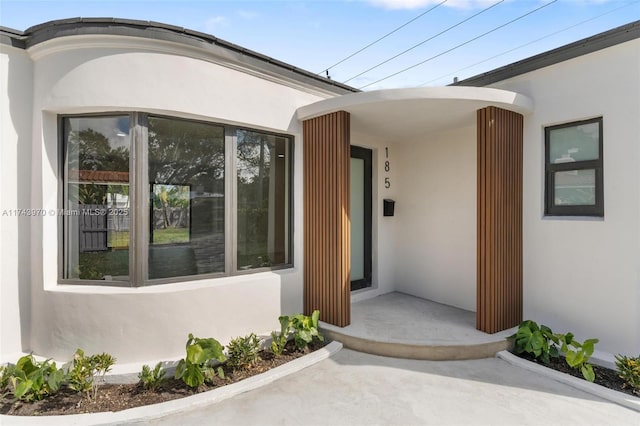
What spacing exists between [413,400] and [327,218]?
97.1 inches

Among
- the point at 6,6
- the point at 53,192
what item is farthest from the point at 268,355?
the point at 6,6

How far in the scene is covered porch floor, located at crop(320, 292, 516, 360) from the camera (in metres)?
4.04

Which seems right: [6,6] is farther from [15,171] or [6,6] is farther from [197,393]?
[197,393]

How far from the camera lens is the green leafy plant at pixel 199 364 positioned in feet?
10.8

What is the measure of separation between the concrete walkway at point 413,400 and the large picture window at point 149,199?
1735 millimetres

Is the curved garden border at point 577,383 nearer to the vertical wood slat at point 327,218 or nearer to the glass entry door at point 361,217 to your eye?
the vertical wood slat at point 327,218

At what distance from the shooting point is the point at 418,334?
4.37m

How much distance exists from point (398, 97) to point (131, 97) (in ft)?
10.6

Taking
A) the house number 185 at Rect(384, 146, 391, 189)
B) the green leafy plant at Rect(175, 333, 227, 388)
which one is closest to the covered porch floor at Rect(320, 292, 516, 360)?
the green leafy plant at Rect(175, 333, 227, 388)

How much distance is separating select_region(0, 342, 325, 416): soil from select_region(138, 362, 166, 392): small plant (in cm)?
4

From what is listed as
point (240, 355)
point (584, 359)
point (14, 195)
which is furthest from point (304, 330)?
point (14, 195)

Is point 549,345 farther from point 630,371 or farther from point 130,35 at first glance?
point 130,35

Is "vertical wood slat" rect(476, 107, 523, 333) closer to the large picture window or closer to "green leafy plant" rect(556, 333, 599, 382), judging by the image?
"green leafy plant" rect(556, 333, 599, 382)

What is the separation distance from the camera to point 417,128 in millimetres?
5520
